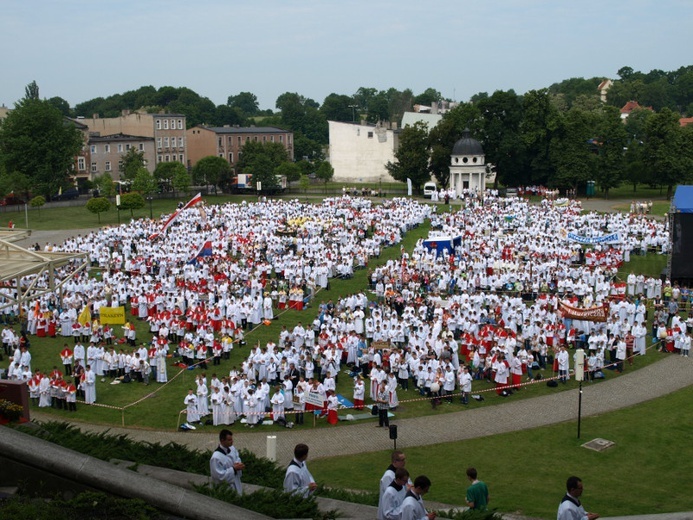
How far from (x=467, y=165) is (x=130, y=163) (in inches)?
1230

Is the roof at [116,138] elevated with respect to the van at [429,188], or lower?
elevated

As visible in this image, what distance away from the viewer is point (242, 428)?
18.6 m

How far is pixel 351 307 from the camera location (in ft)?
92.0

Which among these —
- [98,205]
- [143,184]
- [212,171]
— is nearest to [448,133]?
[212,171]

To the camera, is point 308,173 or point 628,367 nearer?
point 628,367

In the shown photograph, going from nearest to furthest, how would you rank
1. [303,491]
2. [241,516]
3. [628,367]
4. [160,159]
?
[241,516] < [303,491] < [628,367] < [160,159]

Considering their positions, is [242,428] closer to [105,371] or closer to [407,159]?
[105,371]

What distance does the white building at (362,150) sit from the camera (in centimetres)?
8588

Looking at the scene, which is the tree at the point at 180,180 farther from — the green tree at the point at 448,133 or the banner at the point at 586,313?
the banner at the point at 586,313

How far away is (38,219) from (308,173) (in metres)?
33.8

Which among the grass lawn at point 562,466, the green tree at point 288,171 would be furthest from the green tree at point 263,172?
the grass lawn at point 562,466

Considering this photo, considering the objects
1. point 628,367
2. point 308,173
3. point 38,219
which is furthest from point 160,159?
point 628,367

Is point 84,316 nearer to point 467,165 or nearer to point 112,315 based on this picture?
point 112,315

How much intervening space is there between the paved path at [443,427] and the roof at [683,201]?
11.6 m
